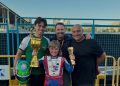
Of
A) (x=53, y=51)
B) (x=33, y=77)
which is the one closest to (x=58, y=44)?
(x=53, y=51)

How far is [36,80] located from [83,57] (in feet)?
2.68

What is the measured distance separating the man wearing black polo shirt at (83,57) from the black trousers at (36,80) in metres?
0.50

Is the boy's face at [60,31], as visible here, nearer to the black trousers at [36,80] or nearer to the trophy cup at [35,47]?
the trophy cup at [35,47]

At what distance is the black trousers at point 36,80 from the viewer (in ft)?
13.5

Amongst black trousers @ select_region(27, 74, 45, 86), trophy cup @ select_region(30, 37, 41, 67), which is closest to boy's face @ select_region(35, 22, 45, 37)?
trophy cup @ select_region(30, 37, 41, 67)

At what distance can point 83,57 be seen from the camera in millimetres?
4113

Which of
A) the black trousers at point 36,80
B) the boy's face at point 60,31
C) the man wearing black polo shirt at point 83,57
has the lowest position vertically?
Result: the black trousers at point 36,80

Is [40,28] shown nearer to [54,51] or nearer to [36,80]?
[54,51]

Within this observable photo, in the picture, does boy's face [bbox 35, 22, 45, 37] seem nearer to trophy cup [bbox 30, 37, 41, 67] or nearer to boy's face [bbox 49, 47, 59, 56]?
trophy cup [bbox 30, 37, 41, 67]

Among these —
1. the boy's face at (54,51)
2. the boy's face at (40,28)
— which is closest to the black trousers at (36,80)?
the boy's face at (54,51)

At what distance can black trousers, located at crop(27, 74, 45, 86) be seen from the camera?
13.5ft

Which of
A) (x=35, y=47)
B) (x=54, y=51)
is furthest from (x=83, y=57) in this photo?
(x=35, y=47)

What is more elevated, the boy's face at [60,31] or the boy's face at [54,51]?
the boy's face at [60,31]

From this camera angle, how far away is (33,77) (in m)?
4.11
